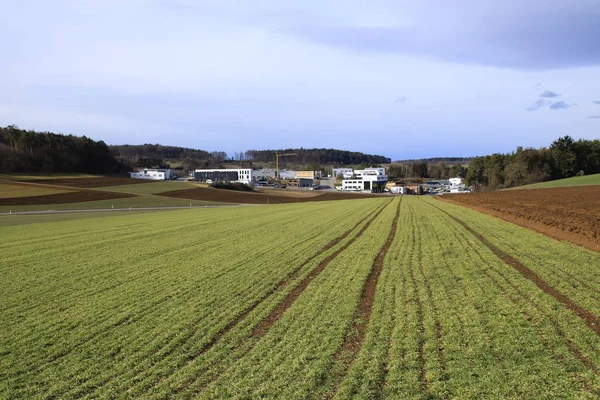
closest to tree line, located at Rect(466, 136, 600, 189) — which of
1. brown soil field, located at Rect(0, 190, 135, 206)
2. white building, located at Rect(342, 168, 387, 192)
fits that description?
white building, located at Rect(342, 168, 387, 192)

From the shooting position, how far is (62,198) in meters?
67.8

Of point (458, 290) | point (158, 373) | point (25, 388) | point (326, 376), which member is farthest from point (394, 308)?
point (25, 388)

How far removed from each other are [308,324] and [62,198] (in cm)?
7000

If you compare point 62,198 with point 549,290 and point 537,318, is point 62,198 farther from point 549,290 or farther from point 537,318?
point 537,318

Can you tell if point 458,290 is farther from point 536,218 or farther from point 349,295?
point 536,218

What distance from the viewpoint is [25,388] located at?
7035 mm

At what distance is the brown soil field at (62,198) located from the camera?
62062 mm

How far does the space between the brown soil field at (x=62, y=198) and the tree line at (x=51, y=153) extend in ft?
134

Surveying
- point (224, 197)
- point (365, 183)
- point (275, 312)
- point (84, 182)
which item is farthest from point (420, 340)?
point (365, 183)

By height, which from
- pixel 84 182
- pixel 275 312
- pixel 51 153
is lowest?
pixel 275 312

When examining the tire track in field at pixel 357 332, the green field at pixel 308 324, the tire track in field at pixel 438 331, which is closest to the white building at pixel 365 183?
the green field at pixel 308 324

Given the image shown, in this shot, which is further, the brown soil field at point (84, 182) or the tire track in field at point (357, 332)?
the brown soil field at point (84, 182)

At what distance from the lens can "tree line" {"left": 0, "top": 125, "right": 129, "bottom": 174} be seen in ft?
343

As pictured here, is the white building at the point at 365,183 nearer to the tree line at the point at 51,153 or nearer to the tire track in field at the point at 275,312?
the tree line at the point at 51,153
